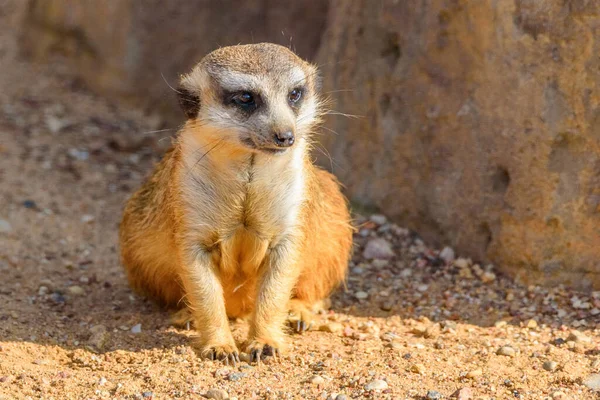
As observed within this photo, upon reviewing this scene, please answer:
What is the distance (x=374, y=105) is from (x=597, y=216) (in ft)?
5.44

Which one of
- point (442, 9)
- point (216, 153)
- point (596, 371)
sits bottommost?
point (596, 371)

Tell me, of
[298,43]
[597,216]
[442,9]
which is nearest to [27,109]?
[298,43]

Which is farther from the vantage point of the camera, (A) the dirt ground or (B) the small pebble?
(B) the small pebble

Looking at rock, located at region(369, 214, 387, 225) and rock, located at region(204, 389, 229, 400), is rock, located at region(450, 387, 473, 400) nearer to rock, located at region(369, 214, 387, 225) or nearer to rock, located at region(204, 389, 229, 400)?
rock, located at region(204, 389, 229, 400)

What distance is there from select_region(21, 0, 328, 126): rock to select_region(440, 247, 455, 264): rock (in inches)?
80.9

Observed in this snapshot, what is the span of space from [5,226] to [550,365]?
11.4ft

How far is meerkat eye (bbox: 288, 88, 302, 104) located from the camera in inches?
152

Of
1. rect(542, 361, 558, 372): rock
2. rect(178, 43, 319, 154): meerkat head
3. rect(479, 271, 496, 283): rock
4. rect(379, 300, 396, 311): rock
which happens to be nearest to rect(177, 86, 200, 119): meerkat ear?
rect(178, 43, 319, 154): meerkat head

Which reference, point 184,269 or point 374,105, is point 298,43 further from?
point 184,269

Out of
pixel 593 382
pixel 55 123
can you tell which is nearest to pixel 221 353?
pixel 593 382

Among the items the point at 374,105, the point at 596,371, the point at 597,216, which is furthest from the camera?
the point at 374,105

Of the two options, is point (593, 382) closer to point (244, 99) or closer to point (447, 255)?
point (447, 255)

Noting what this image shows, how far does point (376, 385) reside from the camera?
3564mm

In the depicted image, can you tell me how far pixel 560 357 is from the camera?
3.93 meters
